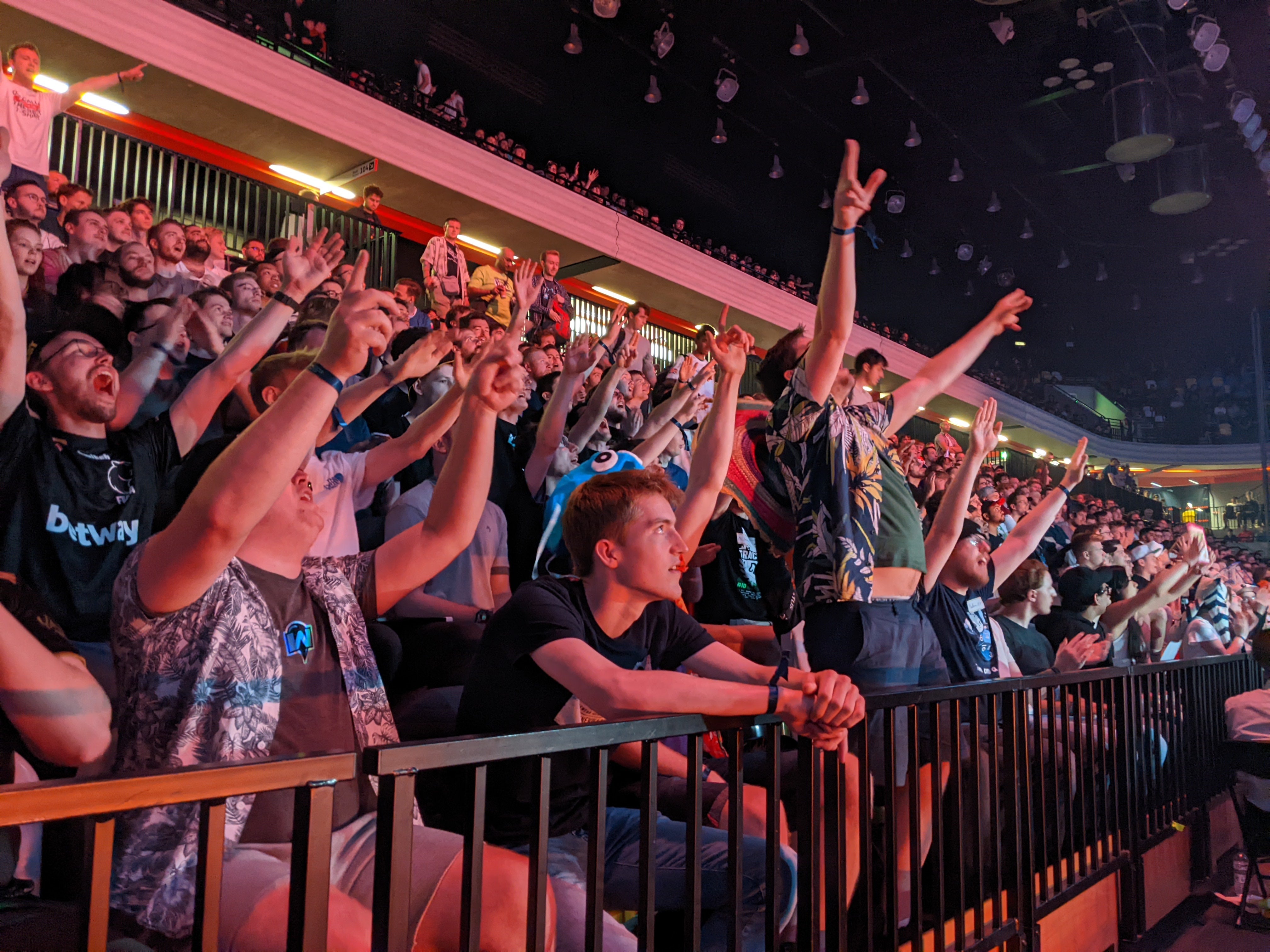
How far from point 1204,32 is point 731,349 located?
6828mm

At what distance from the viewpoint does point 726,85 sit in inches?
348

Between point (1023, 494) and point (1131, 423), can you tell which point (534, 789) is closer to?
point (1023, 494)

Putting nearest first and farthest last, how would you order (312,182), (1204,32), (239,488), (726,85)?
(239,488)
(1204,32)
(312,182)
(726,85)

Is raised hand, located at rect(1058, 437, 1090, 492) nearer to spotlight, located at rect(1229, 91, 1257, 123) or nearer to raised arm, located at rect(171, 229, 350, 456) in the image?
raised arm, located at rect(171, 229, 350, 456)

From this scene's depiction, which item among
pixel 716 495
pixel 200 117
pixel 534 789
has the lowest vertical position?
pixel 534 789

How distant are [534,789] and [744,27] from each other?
8746 millimetres

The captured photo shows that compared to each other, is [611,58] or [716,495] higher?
[611,58]

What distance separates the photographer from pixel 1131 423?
23.1 m

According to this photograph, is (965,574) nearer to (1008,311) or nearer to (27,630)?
(1008,311)

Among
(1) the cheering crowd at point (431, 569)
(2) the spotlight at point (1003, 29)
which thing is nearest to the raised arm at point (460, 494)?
(1) the cheering crowd at point (431, 569)

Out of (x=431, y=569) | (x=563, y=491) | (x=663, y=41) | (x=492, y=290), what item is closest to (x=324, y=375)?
(x=431, y=569)

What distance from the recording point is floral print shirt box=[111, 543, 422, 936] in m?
1.24

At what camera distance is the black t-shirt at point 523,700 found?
5.09 ft

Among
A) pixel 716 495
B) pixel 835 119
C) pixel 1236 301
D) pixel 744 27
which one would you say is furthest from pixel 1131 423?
pixel 716 495
